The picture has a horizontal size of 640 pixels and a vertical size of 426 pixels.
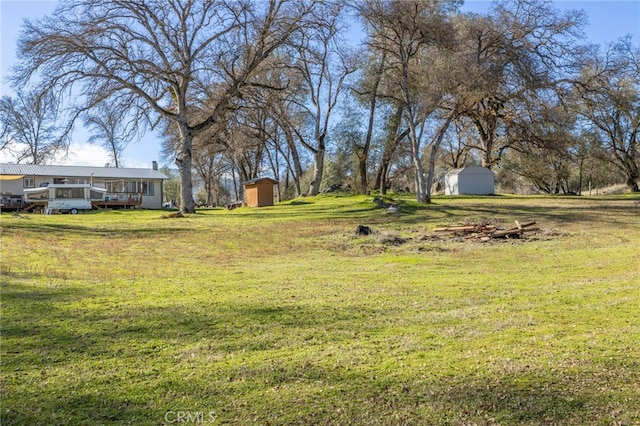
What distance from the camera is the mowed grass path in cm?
363

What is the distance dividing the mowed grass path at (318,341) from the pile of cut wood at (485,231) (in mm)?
4796

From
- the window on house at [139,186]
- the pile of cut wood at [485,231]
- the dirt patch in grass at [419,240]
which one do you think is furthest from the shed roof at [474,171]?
the window on house at [139,186]

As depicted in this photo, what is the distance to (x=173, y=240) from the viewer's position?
54.3 ft

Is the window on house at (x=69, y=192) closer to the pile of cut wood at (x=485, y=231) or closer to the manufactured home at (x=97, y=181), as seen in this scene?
the manufactured home at (x=97, y=181)

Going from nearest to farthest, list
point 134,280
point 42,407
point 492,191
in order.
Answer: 1. point 42,407
2. point 134,280
3. point 492,191

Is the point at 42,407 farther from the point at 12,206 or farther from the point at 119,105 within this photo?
A: the point at 12,206

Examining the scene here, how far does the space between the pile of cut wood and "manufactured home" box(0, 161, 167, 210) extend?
94.8ft

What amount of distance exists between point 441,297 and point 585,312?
199 cm

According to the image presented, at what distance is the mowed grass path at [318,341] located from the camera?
11.9 feet

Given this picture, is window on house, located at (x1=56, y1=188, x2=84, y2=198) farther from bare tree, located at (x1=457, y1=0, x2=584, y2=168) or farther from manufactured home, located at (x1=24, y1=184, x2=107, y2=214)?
bare tree, located at (x1=457, y1=0, x2=584, y2=168)

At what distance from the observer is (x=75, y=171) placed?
45625mm

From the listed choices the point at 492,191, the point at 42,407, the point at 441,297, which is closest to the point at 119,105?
the point at 441,297

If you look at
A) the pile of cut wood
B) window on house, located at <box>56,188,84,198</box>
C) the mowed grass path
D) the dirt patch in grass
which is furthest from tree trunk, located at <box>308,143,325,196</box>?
the mowed grass path

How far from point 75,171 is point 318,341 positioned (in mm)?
46486
